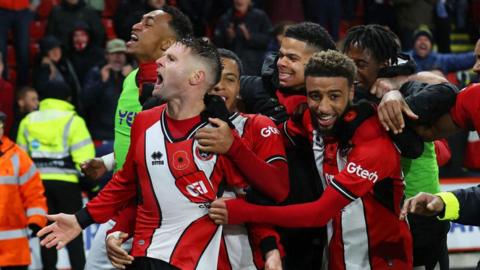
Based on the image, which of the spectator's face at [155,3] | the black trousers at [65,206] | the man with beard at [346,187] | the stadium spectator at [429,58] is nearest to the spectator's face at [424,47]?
the stadium spectator at [429,58]

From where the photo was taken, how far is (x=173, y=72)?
505 centimetres

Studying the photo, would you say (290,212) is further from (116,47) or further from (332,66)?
(116,47)

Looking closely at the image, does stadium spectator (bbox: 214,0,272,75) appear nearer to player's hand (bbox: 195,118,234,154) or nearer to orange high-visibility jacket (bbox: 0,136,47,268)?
orange high-visibility jacket (bbox: 0,136,47,268)

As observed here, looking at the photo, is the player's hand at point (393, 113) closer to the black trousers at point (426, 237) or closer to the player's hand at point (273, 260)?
the player's hand at point (273, 260)

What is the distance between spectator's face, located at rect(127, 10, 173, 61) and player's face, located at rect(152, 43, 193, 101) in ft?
3.55

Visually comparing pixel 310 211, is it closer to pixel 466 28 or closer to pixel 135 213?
pixel 135 213

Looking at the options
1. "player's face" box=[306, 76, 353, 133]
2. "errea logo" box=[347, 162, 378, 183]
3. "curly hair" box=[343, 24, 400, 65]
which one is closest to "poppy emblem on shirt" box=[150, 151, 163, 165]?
"player's face" box=[306, 76, 353, 133]

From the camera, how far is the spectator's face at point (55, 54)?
12.1 metres

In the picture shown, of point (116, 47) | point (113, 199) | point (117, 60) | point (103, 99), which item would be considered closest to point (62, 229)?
point (113, 199)

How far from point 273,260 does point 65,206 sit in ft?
17.2

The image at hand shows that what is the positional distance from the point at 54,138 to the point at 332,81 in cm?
527

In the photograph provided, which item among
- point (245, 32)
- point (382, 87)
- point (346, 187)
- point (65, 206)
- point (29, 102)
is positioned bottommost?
point (65, 206)

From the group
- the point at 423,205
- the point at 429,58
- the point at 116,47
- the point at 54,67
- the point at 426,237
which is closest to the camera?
the point at 423,205

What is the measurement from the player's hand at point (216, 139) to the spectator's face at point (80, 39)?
7.94 meters
